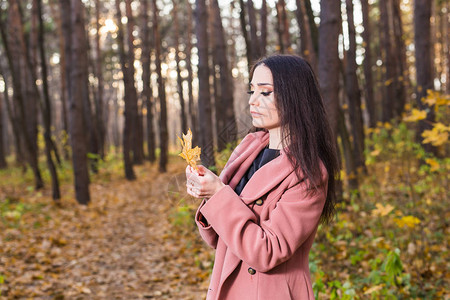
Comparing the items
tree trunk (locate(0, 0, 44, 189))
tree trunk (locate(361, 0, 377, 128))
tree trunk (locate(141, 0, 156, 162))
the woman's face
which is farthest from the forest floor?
tree trunk (locate(141, 0, 156, 162))

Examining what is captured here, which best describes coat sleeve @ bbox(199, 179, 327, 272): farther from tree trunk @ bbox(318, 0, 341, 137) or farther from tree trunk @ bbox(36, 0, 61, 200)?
tree trunk @ bbox(36, 0, 61, 200)

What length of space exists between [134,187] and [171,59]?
18.2 metres

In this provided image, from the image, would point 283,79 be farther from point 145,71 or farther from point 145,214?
point 145,71

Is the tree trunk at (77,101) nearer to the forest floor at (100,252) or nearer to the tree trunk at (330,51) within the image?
the forest floor at (100,252)

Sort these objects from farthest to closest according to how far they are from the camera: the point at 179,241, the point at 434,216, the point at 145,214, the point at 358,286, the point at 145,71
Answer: the point at 145,71 → the point at 145,214 → the point at 179,241 → the point at 434,216 → the point at 358,286

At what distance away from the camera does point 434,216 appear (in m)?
5.79

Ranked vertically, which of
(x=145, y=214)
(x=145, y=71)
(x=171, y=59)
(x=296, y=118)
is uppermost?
(x=171, y=59)

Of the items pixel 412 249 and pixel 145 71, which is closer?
pixel 412 249

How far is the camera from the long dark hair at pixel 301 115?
1.58 metres

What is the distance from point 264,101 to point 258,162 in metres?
0.27

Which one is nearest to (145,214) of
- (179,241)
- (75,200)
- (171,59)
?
(75,200)

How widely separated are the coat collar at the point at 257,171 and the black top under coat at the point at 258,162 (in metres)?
0.02

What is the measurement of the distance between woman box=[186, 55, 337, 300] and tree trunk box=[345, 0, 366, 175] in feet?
22.9

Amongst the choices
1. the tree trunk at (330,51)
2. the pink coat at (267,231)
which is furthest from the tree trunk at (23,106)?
the pink coat at (267,231)
